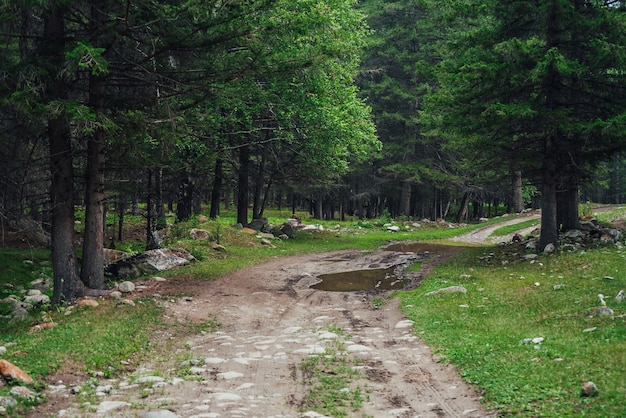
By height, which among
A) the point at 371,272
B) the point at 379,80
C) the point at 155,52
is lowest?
the point at 371,272

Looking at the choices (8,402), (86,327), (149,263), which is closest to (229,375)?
(8,402)

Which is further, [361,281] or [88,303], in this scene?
[361,281]

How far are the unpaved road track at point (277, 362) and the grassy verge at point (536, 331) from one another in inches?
16.7

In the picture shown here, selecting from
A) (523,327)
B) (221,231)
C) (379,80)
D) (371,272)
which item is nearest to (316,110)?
(221,231)

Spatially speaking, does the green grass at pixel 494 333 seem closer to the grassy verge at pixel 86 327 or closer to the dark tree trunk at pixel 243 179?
the grassy verge at pixel 86 327

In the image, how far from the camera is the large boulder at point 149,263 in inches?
590

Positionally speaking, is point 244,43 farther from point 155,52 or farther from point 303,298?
point 303,298

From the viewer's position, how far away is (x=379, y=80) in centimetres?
4891

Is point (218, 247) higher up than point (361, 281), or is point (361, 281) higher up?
point (218, 247)

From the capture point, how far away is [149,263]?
1574 centimetres

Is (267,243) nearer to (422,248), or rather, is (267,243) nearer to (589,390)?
(422,248)

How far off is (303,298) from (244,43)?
21.0 ft

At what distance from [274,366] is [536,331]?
4230 mm

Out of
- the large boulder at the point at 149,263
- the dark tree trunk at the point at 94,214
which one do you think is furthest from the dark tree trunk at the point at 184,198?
the dark tree trunk at the point at 94,214
